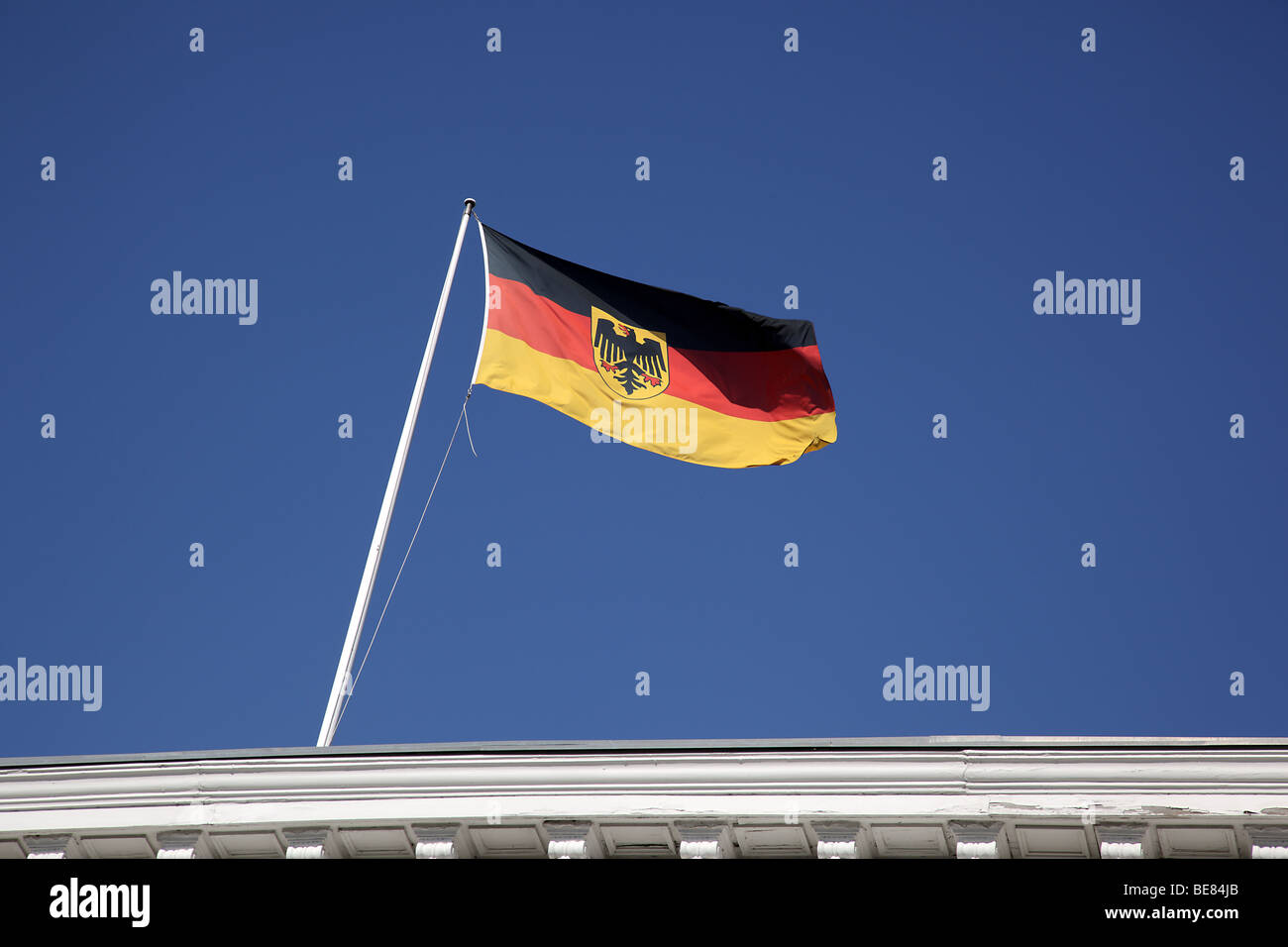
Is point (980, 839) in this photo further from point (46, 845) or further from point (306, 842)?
point (46, 845)

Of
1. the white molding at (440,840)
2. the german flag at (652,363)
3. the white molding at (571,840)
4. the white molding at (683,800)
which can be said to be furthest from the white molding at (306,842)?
the german flag at (652,363)

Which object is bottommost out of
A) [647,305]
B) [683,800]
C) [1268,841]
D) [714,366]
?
[1268,841]

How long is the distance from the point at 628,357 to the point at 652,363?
271 mm

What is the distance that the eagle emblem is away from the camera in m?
17.1

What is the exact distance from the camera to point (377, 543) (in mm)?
14555

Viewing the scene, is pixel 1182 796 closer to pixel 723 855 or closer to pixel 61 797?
pixel 723 855

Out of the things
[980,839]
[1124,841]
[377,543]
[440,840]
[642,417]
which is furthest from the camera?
[642,417]

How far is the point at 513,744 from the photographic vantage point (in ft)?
38.0

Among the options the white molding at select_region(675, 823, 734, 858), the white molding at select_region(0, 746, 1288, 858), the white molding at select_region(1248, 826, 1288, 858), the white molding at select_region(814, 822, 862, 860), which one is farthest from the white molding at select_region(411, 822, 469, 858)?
the white molding at select_region(1248, 826, 1288, 858)

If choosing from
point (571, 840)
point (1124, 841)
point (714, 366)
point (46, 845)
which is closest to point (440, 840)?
point (571, 840)

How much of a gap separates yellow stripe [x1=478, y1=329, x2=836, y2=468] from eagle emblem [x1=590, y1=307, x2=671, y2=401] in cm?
18

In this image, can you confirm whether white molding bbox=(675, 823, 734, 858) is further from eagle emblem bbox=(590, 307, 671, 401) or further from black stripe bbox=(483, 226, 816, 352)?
black stripe bbox=(483, 226, 816, 352)
